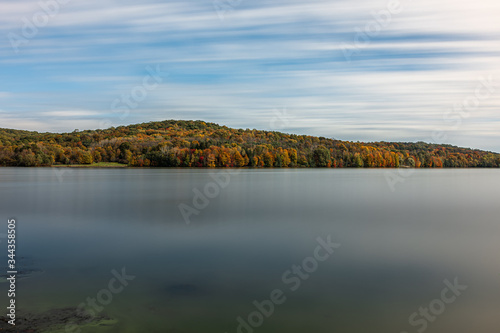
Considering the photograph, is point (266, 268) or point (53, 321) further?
point (266, 268)

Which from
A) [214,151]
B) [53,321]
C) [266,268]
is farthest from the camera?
[214,151]

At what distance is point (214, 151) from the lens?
111250mm

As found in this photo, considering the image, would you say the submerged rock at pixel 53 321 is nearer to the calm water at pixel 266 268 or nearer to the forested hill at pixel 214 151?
the calm water at pixel 266 268

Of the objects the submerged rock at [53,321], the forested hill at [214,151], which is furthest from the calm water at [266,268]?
the forested hill at [214,151]

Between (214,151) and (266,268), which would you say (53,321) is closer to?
(266,268)

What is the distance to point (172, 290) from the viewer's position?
28.4ft

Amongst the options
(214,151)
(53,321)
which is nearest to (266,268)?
(53,321)

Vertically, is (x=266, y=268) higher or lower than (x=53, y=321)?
higher

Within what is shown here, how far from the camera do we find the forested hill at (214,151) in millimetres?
111125

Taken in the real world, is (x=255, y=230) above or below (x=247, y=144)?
below

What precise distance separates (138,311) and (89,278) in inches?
102

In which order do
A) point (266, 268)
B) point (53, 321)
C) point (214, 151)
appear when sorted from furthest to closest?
point (214, 151) → point (266, 268) → point (53, 321)

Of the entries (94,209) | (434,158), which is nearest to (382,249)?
(94,209)

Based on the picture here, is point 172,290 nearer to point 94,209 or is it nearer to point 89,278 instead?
point 89,278
